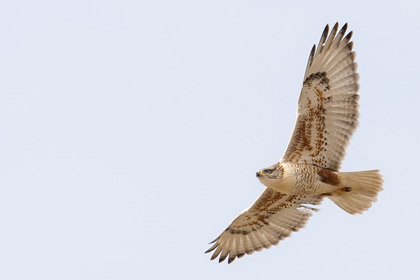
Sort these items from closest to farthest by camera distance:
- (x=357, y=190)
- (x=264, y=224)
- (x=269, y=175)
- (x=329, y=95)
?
(x=269, y=175) → (x=329, y=95) → (x=357, y=190) → (x=264, y=224)

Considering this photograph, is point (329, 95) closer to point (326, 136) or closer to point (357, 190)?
point (326, 136)

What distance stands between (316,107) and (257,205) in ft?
7.37

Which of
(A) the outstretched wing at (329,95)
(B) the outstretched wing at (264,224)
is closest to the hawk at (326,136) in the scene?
(A) the outstretched wing at (329,95)

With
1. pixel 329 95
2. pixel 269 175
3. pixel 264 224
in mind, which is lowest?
pixel 269 175

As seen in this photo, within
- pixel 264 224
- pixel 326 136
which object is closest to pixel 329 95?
pixel 326 136

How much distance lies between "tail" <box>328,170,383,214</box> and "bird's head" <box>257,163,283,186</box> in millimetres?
995

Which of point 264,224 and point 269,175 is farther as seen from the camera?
point 264,224

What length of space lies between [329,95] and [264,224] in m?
2.86

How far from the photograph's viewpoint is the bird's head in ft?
42.8

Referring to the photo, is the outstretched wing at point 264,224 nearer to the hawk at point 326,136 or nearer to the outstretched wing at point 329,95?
the hawk at point 326,136

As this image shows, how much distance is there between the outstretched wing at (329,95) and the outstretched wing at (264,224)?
4.09 ft

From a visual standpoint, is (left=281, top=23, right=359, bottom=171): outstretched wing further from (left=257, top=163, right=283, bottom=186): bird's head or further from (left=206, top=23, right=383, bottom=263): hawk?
(left=257, top=163, right=283, bottom=186): bird's head

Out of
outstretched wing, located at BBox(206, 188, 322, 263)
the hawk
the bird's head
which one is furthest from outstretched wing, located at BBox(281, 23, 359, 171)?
outstretched wing, located at BBox(206, 188, 322, 263)

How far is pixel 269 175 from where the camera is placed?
42.9 feet
